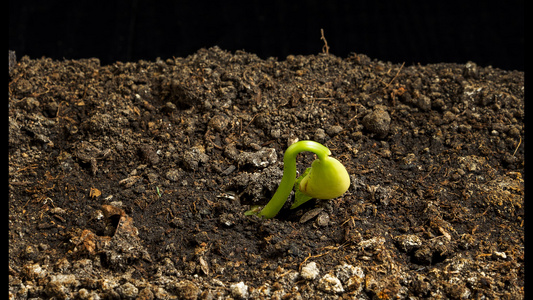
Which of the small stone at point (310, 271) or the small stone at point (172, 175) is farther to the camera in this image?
the small stone at point (172, 175)

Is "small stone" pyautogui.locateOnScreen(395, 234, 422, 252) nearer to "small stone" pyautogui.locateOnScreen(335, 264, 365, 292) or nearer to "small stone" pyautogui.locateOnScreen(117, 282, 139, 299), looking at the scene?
"small stone" pyautogui.locateOnScreen(335, 264, 365, 292)

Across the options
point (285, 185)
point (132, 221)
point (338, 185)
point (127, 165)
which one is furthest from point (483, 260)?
point (127, 165)

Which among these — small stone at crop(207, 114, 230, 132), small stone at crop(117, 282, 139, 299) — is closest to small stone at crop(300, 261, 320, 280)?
small stone at crop(117, 282, 139, 299)

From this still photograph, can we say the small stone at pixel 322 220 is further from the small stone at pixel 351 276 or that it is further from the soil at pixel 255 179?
the small stone at pixel 351 276

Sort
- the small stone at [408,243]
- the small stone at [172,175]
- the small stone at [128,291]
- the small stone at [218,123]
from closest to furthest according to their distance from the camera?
the small stone at [128,291]
the small stone at [408,243]
the small stone at [172,175]
the small stone at [218,123]

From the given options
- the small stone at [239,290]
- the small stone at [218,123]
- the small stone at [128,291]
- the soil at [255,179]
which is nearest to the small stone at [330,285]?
the soil at [255,179]

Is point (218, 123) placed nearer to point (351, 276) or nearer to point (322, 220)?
point (322, 220)
